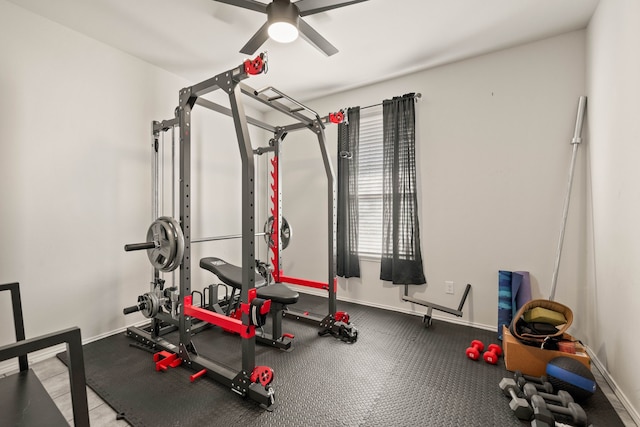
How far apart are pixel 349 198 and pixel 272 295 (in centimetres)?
166

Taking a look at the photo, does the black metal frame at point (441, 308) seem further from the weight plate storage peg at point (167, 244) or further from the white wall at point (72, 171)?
the white wall at point (72, 171)

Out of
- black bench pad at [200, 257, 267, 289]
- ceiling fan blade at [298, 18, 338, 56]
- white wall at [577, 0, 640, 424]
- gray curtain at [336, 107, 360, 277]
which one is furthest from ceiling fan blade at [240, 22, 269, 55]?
white wall at [577, 0, 640, 424]

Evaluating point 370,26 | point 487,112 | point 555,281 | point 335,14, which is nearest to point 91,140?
point 335,14

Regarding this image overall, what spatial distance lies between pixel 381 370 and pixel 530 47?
121 inches

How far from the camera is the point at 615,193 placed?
72.0 inches

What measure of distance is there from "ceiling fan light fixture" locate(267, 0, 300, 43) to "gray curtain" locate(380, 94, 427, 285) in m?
1.64

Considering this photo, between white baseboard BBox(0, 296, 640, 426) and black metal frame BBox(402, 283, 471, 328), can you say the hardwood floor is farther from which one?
black metal frame BBox(402, 283, 471, 328)

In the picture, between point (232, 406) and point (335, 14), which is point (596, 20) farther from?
point (232, 406)

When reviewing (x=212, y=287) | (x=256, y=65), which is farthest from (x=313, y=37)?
(x=212, y=287)

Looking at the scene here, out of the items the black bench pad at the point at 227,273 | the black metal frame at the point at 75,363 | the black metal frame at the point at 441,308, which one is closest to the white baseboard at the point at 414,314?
the black metal frame at the point at 441,308

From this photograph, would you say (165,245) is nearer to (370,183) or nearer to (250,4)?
(250,4)

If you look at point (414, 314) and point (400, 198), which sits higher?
point (400, 198)

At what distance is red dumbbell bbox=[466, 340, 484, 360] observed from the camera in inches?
84.7

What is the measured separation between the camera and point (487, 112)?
9.01 ft
